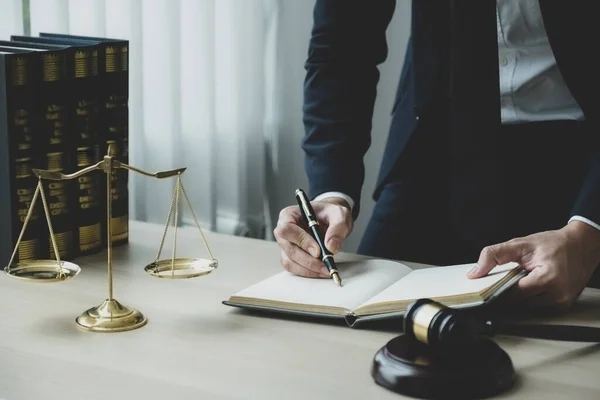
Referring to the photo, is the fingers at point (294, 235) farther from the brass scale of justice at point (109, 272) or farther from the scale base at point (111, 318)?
the scale base at point (111, 318)

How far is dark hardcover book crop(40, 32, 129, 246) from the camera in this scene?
1.63m

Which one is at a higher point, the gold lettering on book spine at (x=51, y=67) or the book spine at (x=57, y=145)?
the gold lettering on book spine at (x=51, y=67)

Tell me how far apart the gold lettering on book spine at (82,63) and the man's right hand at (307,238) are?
0.40m

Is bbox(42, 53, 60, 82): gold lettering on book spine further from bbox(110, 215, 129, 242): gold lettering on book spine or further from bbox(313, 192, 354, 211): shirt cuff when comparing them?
bbox(313, 192, 354, 211): shirt cuff

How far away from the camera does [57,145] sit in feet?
5.13

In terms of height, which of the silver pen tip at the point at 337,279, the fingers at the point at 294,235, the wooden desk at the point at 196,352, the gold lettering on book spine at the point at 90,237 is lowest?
the wooden desk at the point at 196,352

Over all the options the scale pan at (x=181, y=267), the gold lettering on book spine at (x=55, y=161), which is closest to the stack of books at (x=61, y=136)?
the gold lettering on book spine at (x=55, y=161)

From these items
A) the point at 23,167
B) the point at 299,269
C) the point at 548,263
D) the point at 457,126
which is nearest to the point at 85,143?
the point at 23,167

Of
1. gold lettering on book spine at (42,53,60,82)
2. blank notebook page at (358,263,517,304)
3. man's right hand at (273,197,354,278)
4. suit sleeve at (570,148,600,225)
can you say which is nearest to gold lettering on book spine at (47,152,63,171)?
gold lettering on book spine at (42,53,60,82)

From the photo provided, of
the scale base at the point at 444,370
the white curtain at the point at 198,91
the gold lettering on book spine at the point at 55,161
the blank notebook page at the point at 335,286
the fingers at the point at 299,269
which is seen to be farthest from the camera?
the white curtain at the point at 198,91

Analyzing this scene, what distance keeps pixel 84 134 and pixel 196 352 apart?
55 centimetres

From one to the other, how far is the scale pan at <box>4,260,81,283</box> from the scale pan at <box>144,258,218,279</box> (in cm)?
11

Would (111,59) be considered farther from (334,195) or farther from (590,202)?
(590,202)

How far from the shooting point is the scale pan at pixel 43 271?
4.29 feet
